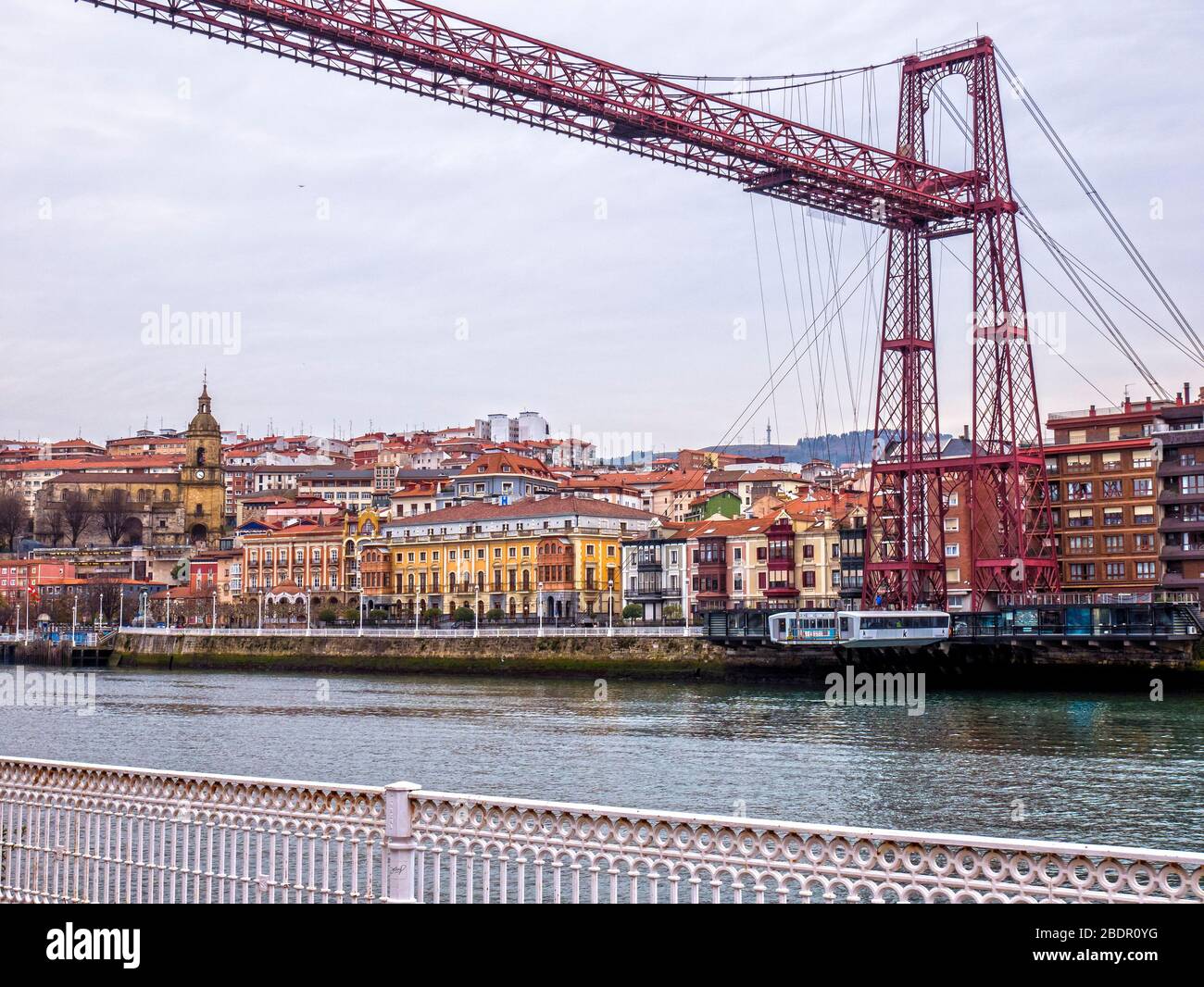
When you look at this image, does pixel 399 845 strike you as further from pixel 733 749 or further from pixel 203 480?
pixel 203 480

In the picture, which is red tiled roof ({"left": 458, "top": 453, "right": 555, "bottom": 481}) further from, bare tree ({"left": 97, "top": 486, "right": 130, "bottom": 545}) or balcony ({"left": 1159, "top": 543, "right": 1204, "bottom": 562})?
bare tree ({"left": 97, "top": 486, "right": 130, "bottom": 545})

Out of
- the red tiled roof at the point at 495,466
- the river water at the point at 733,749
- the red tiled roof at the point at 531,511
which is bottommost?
the river water at the point at 733,749

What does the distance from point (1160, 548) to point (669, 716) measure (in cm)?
2652

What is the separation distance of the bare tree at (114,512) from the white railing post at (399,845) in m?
135

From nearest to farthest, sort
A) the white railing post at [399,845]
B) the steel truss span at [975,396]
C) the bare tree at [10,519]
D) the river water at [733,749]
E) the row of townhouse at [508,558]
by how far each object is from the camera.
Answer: the white railing post at [399,845]
the river water at [733,749]
the steel truss span at [975,396]
the row of townhouse at [508,558]
the bare tree at [10,519]

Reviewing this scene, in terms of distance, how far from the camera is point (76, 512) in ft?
444

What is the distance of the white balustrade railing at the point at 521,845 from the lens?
527 cm

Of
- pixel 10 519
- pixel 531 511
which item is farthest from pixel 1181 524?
pixel 10 519

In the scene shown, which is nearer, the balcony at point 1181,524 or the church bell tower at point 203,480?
the balcony at point 1181,524

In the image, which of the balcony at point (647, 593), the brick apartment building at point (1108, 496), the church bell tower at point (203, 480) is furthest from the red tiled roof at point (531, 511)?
the church bell tower at point (203, 480)

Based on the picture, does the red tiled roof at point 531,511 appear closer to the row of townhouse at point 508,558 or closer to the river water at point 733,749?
the row of townhouse at point 508,558

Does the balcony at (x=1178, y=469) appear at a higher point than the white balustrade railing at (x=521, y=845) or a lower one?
higher

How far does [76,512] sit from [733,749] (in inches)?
4679
